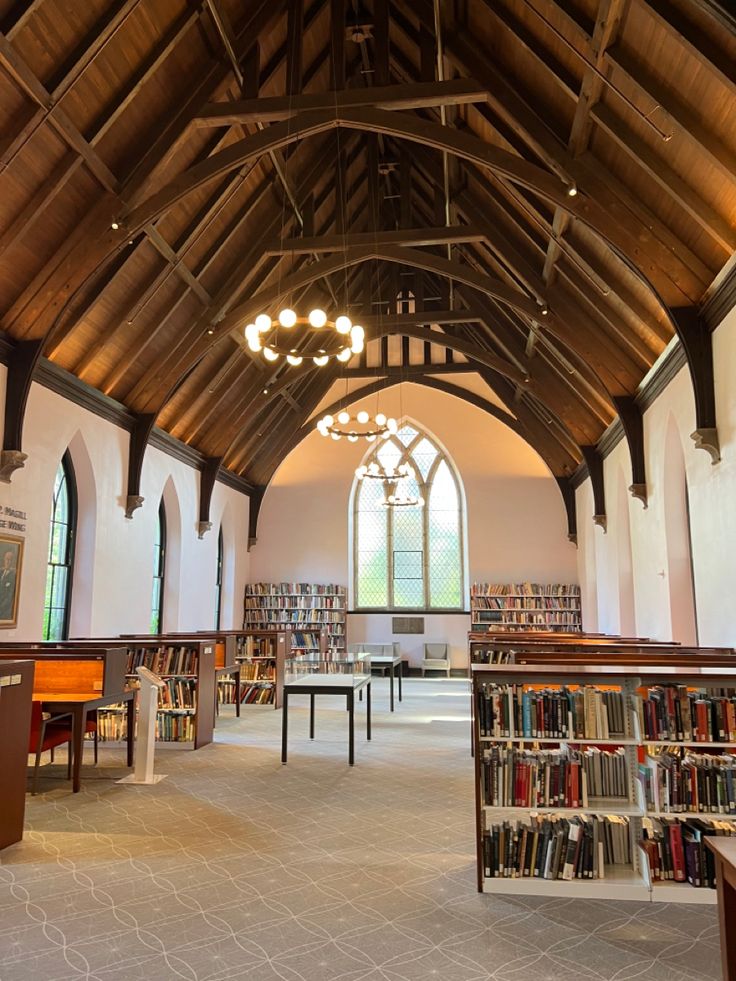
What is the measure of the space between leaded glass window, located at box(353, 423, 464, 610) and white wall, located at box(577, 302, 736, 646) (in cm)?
435

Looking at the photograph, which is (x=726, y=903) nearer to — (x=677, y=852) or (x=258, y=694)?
(x=677, y=852)

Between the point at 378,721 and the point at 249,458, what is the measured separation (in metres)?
7.67

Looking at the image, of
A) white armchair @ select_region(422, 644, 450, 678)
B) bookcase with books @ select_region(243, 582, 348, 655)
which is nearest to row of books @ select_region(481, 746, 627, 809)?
white armchair @ select_region(422, 644, 450, 678)

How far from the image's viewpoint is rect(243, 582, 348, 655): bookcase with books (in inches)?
600

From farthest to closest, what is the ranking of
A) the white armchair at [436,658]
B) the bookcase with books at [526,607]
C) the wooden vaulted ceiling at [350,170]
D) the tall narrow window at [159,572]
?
the white armchair at [436,658]
the bookcase with books at [526,607]
the tall narrow window at [159,572]
the wooden vaulted ceiling at [350,170]

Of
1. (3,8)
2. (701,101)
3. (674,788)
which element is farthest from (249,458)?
(674,788)

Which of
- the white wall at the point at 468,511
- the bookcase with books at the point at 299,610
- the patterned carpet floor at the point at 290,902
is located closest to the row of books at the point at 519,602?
the white wall at the point at 468,511

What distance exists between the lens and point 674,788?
11.6 ft

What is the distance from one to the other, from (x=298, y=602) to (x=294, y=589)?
30 cm

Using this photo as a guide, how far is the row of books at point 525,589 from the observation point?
1451 centimetres

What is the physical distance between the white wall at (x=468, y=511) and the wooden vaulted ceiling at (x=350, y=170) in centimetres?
374

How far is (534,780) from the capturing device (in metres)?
3.64

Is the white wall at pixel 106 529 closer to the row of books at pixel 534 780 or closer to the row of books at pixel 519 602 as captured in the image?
the row of books at pixel 519 602

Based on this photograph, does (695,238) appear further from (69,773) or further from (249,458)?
(249,458)
